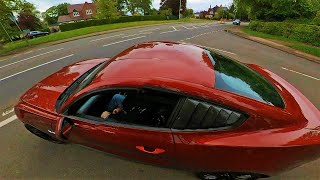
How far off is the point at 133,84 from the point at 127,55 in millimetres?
849

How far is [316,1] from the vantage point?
66.9ft

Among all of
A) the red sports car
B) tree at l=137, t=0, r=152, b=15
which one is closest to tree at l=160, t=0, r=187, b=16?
tree at l=137, t=0, r=152, b=15

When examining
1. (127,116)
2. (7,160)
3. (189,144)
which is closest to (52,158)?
(7,160)

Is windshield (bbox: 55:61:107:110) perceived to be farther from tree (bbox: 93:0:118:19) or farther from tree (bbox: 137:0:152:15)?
tree (bbox: 137:0:152:15)

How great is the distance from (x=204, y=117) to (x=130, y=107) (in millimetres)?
859

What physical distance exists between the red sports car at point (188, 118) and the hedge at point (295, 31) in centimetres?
1253

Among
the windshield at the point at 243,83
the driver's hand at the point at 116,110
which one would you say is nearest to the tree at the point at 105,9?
the windshield at the point at 243,83

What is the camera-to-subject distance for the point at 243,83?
9.71 ft

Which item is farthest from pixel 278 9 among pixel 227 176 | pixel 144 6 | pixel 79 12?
pixel 79 12

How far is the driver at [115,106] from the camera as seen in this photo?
2.83m

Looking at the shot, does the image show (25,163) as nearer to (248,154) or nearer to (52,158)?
(52,158)

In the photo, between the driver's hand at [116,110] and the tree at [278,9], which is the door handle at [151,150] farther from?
the tree at [278,9]

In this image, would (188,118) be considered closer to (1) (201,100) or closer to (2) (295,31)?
(1) (201,100)

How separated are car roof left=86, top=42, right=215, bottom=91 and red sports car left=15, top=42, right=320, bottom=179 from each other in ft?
0.04
